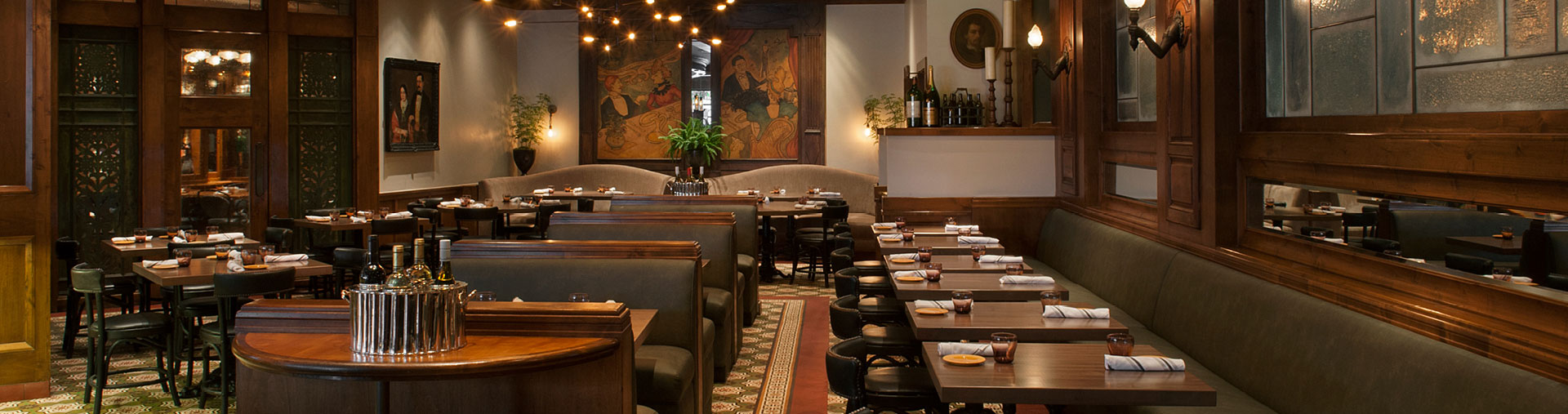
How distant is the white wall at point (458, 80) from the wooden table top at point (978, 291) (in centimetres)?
811

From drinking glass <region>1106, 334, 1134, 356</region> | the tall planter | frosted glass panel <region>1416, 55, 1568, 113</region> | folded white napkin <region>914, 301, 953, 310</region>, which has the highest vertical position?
the tall planter

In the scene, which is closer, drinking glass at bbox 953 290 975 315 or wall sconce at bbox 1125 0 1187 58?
drinking glass at bbox 953 290 975 315

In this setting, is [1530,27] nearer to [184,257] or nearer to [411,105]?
[184,257]

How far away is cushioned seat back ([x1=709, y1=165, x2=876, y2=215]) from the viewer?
1413 cm

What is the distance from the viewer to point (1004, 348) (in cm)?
336

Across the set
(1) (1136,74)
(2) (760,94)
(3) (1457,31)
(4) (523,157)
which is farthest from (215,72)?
(3) (1457,31)

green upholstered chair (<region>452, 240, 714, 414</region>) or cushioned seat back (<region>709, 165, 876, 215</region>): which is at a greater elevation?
cushioned seat back (<region>709, 165, 876, 215</region>)

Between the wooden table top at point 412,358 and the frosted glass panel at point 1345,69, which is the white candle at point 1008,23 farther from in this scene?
the wooden table top at point 412,358

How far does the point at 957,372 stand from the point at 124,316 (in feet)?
16.2

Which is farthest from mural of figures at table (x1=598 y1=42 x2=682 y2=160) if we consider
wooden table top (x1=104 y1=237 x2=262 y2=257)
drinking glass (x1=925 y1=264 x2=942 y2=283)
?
drinking glass (x1=925 y1=264 x2=942 y2=283)

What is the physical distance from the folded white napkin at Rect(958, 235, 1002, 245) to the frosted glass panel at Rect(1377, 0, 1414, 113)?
9.20ft

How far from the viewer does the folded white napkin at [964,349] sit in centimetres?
349

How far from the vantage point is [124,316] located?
19.8 feet

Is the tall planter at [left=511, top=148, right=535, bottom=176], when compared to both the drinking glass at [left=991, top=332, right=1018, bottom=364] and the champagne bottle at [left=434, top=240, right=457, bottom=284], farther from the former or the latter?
the champagne bottle at [left=434, top=240, right=457, bottom=284]
